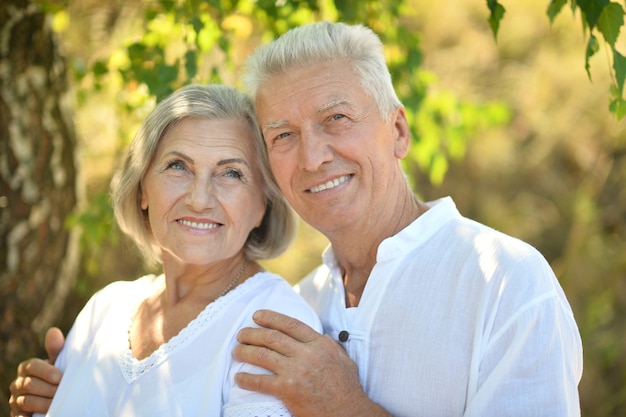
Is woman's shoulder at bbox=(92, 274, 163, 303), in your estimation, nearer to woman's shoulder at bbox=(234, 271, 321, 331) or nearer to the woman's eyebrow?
woman's shoulder at bbox=(234, 271, 321, 331)

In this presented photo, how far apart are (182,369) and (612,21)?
65.3 inches

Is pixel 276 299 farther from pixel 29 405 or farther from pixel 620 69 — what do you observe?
pixel 620 69

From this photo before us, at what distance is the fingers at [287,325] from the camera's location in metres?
2.11

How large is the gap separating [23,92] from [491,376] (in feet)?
7.46

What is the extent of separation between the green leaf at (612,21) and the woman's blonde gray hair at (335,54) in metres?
0.70

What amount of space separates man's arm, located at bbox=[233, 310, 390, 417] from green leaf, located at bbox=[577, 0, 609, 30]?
1.20m

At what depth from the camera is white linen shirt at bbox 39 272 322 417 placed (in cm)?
214

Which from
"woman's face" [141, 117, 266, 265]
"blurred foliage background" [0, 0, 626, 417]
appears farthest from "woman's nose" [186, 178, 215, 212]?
"blurred foliage background" [0, 0, 626, 417]

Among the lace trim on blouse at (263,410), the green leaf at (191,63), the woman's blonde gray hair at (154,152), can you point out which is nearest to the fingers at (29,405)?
the woman's blonde gray hair at (154,152)

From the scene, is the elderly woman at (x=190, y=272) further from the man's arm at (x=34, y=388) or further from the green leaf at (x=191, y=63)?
the green leaf at (x=191, y=63)

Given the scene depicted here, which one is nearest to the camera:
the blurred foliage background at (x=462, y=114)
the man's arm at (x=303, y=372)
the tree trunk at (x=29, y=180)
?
the man's arm at (x=303, y=372)

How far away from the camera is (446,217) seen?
234cm

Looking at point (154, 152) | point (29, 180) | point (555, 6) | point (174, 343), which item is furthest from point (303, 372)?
point (29, 180)

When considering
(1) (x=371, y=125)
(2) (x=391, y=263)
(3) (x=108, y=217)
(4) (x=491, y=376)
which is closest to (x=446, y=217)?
(2) (x=391, y=263)
